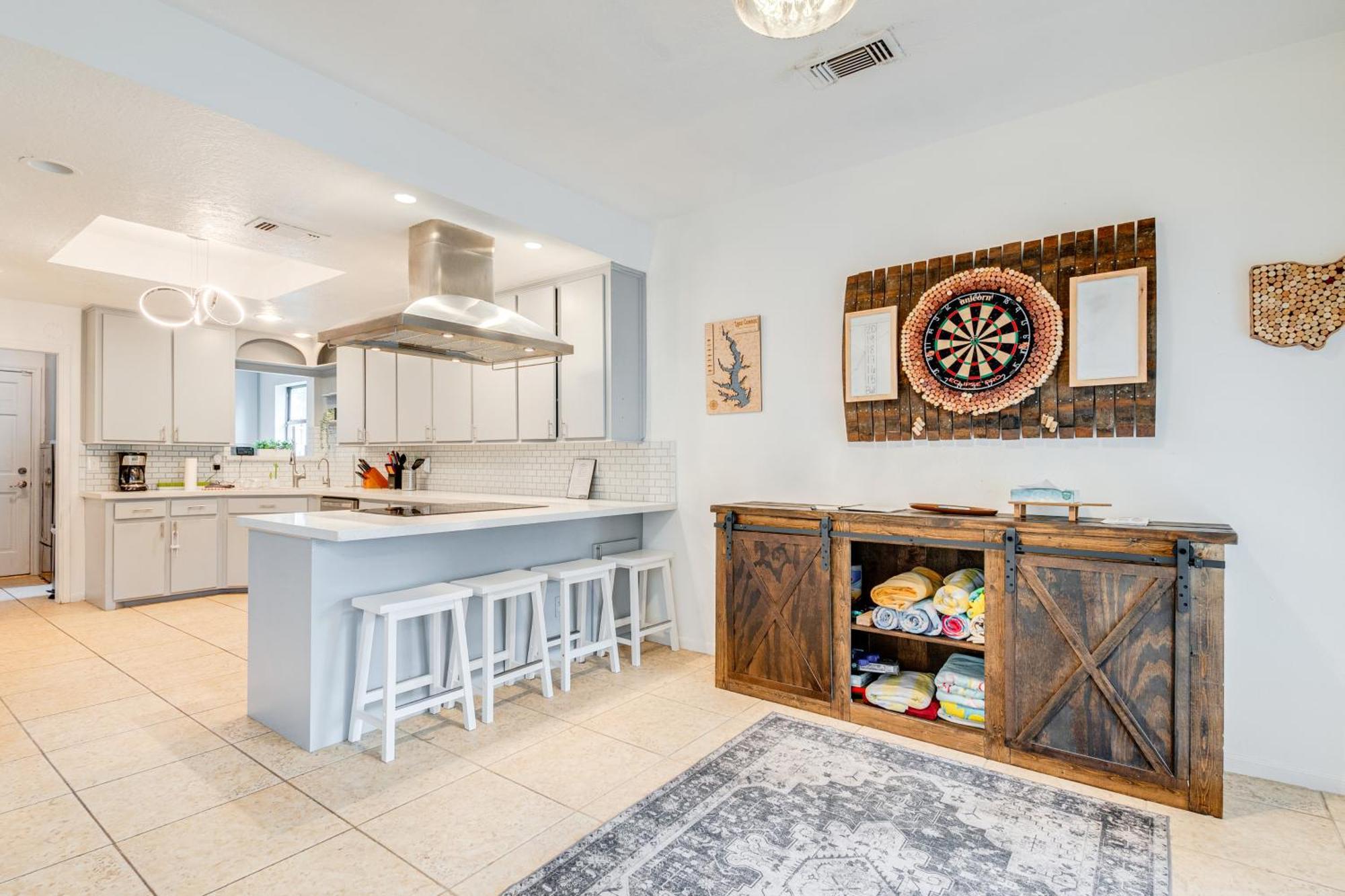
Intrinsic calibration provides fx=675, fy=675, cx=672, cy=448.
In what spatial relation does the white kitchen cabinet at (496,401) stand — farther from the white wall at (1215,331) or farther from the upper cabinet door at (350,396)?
the white wall at (1215,331)

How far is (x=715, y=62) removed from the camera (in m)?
2.58

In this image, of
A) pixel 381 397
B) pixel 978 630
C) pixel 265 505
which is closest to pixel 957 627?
pixel 978 630

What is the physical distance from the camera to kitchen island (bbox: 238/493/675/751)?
2.81 m

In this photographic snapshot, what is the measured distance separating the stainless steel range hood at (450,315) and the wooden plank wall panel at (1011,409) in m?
2.28

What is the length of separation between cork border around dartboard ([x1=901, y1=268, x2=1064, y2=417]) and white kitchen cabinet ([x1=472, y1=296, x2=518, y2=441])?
2708 millimetres

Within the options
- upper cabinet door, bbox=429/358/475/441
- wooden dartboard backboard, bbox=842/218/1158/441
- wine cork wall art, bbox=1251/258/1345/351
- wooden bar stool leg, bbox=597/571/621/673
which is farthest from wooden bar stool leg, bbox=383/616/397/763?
wine cork wall art, bbox=1251/258/1345/351

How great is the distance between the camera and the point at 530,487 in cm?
527

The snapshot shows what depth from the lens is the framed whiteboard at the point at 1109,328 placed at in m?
2.70

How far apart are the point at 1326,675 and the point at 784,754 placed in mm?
1977

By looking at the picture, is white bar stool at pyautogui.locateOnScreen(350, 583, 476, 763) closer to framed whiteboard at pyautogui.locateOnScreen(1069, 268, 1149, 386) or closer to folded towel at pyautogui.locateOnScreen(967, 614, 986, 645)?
folded towel at pyautogui.locateOnScreen(967, 614, 986, 645)

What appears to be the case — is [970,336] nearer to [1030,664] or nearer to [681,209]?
[1030,664]

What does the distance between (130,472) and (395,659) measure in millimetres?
4531

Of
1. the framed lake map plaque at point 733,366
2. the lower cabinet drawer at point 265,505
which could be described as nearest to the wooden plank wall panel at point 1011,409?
the framed lake map plaque at point 733,366

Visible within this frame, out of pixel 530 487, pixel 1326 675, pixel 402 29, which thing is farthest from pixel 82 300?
pixel 1326 675
